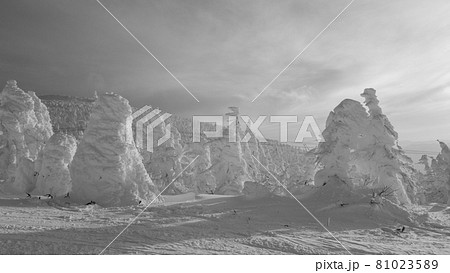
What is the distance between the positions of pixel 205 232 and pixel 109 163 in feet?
38.3

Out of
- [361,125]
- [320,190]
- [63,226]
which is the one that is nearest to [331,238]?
[320,190]

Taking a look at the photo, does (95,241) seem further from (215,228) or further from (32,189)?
(32,189)

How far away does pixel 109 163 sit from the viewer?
2178cm

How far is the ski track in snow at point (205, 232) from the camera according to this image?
33.6ft

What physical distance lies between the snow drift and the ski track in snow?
264cm

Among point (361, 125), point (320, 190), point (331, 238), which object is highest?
point (361, 125)

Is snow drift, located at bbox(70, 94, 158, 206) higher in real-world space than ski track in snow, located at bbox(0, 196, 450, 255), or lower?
higher

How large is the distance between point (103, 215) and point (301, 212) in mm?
10225

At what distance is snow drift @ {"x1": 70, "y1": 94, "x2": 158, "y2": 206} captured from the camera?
21156 millimetres

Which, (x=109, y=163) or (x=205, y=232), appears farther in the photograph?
(x=109, y=163)

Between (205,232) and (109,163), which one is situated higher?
(109,163)

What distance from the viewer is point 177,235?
11836 millimetres

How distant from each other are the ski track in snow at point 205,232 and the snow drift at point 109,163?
2.64 m

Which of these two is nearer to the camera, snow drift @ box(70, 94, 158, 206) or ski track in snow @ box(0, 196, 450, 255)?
ski track in snow @ box(0, 196, 450, 255)
